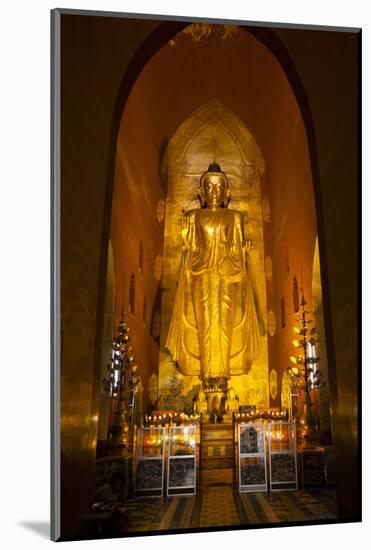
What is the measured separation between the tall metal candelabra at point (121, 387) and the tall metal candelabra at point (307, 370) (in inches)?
78.2

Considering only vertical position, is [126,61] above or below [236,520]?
above

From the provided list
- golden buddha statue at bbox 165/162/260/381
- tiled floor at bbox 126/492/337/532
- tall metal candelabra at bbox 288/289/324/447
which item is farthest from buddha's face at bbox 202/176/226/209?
tiled floor at bbox 126/492/337/532

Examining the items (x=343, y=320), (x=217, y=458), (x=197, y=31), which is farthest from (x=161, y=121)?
(x=217, y=458)

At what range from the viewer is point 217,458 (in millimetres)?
7379

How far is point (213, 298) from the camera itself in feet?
26.6

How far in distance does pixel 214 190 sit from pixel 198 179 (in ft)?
0.87

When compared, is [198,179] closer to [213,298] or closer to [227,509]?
[213,298]

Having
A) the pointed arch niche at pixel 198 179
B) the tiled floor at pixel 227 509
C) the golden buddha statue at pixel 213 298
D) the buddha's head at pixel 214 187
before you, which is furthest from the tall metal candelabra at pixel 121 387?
the buddha's head at pixel 214 187

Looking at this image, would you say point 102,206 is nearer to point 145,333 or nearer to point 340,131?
point 145,333

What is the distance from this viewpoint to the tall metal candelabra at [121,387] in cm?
657

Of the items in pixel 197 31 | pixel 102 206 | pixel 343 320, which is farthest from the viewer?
pixel 197 31

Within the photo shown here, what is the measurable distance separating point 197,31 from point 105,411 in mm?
4451

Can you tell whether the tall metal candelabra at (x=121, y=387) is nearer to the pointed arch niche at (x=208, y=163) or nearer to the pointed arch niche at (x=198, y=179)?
the pointed arch niche at (x=208, y=163)

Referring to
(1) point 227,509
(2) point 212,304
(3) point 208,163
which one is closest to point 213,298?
(2) point 212,304
